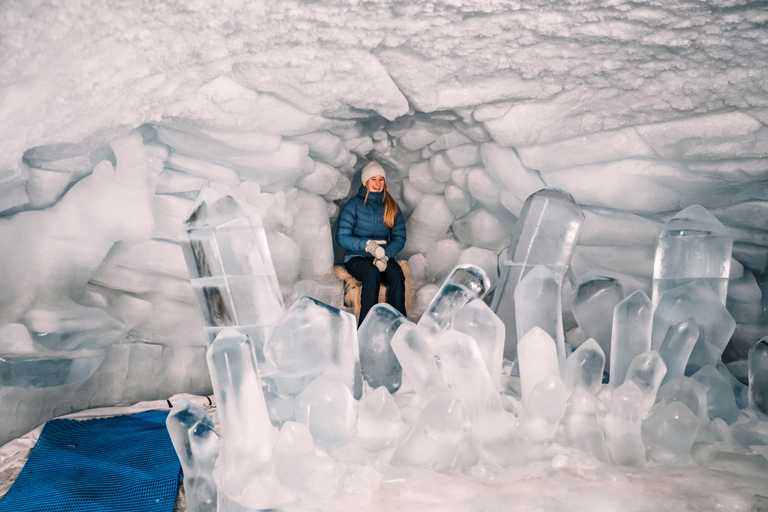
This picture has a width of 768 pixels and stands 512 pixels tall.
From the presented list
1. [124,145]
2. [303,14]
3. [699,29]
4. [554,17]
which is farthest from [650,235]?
[124,145]

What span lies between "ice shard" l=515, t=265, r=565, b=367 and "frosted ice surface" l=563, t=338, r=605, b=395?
0.21 meters

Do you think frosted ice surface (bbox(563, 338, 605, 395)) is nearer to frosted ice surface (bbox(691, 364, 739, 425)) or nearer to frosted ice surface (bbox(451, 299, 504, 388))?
frosted ice surface (bbox(451, 299, 504, 388))

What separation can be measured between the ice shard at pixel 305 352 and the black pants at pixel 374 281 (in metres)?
1.34

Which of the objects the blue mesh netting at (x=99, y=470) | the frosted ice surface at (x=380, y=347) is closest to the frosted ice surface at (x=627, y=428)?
the frosted ice surface at (x=380, y=347)

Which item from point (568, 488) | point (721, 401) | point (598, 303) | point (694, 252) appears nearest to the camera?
point (568, 488)

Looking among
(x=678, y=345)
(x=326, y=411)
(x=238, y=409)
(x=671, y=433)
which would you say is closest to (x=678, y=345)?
(x=678, y=345)

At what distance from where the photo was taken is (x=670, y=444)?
1.33m

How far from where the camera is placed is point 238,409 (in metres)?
1.23

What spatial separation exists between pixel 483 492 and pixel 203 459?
2.26 feet

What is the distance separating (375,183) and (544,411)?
6.26 ft

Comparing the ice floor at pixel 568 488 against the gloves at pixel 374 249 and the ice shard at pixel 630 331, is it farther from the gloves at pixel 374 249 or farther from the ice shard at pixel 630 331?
the gloves at pixel 374 249

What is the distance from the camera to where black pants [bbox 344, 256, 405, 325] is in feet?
9.34

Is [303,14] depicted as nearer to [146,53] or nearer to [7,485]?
[146,53]

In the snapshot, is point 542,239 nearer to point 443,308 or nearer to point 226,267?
point 443,308
